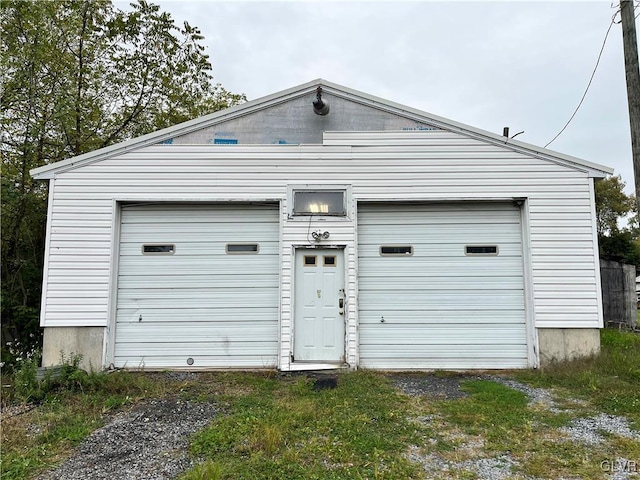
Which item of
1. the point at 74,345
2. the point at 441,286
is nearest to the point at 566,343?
the point at 441,286

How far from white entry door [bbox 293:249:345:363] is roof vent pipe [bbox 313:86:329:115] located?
234cm

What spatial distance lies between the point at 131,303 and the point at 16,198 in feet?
11.7

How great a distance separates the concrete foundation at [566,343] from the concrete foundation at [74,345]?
6955 mm

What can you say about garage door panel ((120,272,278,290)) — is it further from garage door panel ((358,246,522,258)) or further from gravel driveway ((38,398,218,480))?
gravel driveway ((38,398,218,480))

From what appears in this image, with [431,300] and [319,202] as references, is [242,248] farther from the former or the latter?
[431,300]

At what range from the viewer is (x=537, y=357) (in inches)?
243

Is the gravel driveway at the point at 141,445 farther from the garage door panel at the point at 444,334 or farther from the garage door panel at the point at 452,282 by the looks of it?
the garage door panel at the point at 452,282

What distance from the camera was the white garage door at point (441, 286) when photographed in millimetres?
6438

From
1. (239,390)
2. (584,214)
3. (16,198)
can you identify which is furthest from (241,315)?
(584,214)

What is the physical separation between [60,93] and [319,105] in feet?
20.3

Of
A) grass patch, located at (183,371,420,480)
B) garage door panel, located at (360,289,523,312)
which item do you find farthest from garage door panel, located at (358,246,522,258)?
grass patch, located at (183,371,420,480)

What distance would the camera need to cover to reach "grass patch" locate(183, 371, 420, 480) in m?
3.19

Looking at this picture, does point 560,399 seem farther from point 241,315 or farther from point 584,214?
point 241,315

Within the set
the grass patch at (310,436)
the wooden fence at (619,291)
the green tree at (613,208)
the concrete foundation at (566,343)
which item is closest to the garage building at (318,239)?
the concrete foundation at (566,343)
